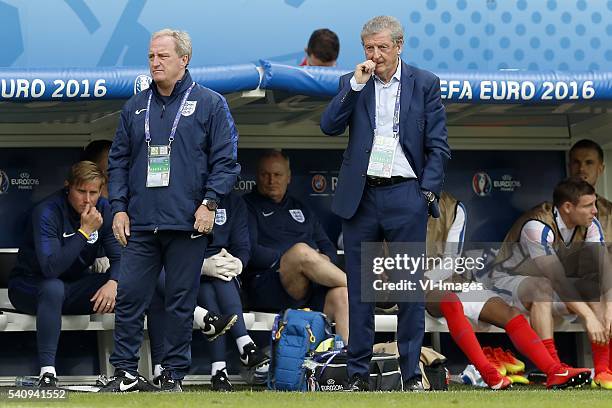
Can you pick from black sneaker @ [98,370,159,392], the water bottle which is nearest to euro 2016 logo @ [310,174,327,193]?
the water bottle

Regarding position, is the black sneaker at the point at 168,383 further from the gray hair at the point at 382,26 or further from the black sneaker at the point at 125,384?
the gray hair at the point at 382,26

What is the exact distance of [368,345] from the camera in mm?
6840

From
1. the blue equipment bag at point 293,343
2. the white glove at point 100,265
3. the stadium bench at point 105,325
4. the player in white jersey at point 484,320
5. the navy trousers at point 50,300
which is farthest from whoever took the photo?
the white glove at point 100,265

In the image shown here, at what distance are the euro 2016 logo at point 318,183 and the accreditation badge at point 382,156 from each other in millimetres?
2751

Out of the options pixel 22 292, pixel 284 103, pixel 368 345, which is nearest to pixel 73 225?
pixel 22 292

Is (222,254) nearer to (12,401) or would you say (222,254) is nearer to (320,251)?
(320,251)

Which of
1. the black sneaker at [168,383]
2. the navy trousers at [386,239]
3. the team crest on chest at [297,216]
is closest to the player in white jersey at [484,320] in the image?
the team crest on chest at [297,216]

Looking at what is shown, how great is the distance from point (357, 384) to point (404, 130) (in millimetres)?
1276

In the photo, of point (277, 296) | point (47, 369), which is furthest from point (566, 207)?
point (47, 369)

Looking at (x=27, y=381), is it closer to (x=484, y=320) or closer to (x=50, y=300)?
(x=50, y=300)

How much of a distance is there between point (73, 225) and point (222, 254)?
891 millimetres

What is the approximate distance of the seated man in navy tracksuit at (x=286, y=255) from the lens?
8.39 m

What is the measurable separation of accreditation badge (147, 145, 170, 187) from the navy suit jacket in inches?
31.5

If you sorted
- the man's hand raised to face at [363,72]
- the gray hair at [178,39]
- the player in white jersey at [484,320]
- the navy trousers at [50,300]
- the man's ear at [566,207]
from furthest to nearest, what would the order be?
the man's ear at [566,207], the player in white jersey at [484,320], the navy trousers at [50,300], the gray hair at [178,39], the man's hand raised to face at [363,72]
